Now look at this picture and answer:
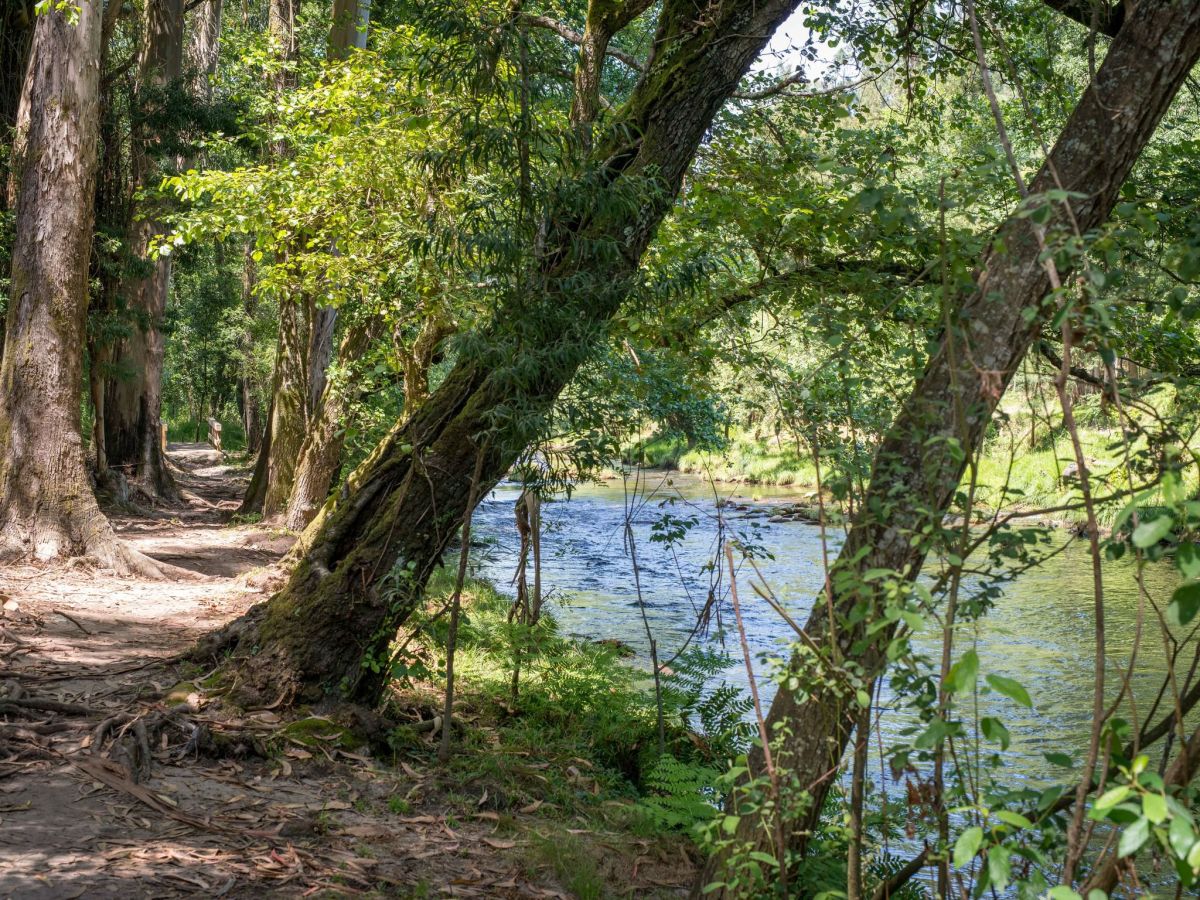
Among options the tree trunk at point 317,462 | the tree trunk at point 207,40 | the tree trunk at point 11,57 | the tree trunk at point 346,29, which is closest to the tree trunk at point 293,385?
the tree trunk at point 317,462

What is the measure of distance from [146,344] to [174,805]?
13.5 m

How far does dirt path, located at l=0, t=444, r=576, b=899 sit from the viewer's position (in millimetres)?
3887

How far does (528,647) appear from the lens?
7.96 metres

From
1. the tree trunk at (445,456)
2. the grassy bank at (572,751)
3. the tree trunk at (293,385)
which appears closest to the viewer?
the grassy bank at (572,751)

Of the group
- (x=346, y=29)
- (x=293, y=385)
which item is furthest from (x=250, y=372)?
(x=346, y=29)

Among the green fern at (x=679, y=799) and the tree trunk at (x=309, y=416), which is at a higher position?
the tree trunk at (x=309, y=416)

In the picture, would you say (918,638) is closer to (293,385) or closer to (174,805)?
(174,805)

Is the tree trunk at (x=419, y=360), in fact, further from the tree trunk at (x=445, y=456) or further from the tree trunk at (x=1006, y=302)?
the tree trunk at (x=1006, y=302)

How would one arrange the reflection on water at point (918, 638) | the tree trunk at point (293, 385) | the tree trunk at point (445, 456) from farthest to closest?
the tree trunk at point (293, 385) < the reflection on water at point (918, 638) < the tree trunk at point (445, 456)

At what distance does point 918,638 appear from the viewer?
1021 centimetres

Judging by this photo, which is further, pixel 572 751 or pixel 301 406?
pixel 301 406

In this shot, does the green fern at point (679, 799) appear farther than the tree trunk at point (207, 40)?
No

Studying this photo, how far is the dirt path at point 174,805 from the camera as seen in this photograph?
12.8 ft

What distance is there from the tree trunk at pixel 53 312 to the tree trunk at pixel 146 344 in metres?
5.26
